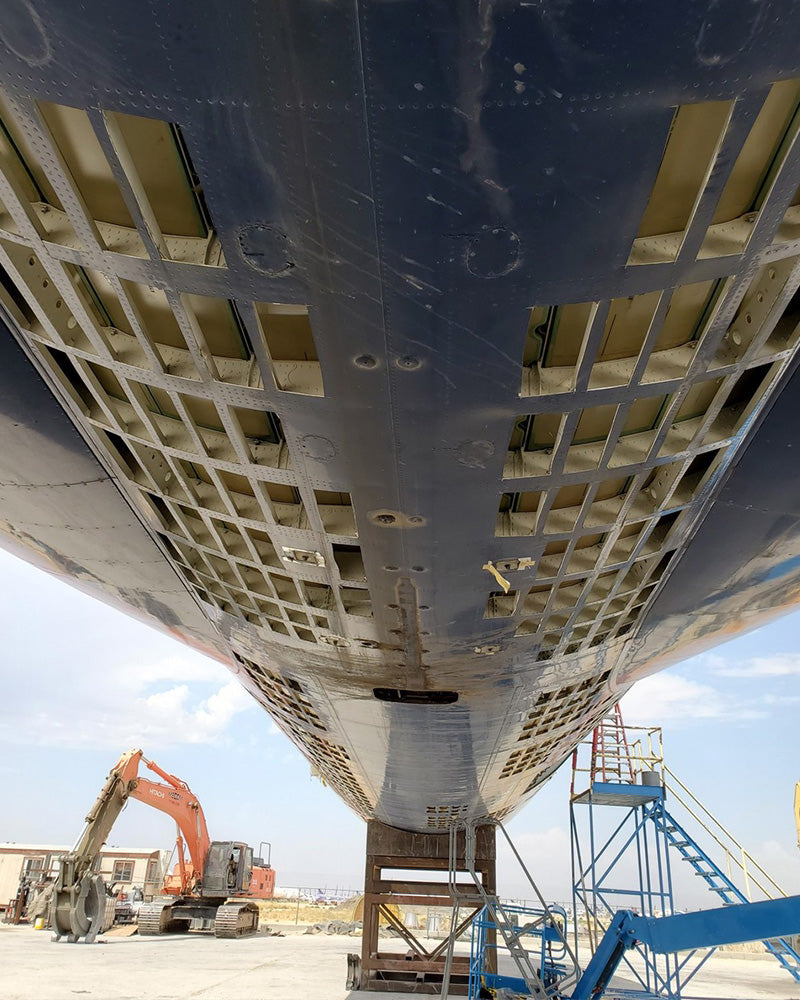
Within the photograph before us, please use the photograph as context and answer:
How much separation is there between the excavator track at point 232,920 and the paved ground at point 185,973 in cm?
91

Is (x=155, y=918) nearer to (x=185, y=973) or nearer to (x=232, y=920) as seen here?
(x=232, y=920)

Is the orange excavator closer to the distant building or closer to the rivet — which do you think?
the distant building

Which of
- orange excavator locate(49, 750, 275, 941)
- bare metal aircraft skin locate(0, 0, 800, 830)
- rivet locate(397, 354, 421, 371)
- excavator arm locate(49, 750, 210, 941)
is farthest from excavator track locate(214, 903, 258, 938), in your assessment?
rivet locate(397, 354, 421, 371)

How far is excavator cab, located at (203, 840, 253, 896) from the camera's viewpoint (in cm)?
2691

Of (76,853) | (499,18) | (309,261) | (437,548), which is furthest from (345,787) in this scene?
(499,18)

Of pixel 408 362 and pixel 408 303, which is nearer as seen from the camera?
pixel 408 303

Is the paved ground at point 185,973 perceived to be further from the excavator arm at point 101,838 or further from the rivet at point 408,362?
the rivet at point 408,362

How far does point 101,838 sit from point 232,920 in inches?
300

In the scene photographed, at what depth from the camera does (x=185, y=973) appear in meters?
14.7

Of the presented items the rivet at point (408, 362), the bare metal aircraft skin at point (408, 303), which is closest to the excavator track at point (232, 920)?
the bare metal aircraft skin at point (408, 303)

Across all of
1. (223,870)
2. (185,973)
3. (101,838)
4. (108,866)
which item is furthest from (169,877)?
(108,866)

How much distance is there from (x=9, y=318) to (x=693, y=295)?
3.99 meters

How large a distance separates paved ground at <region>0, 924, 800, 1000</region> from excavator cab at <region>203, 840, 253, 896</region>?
6.73ft

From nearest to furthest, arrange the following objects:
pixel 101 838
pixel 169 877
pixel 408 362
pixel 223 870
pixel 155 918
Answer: pixel 408 362
pixel 101 838
pixel 155 918
pixel 223 870
pixel 169 877
